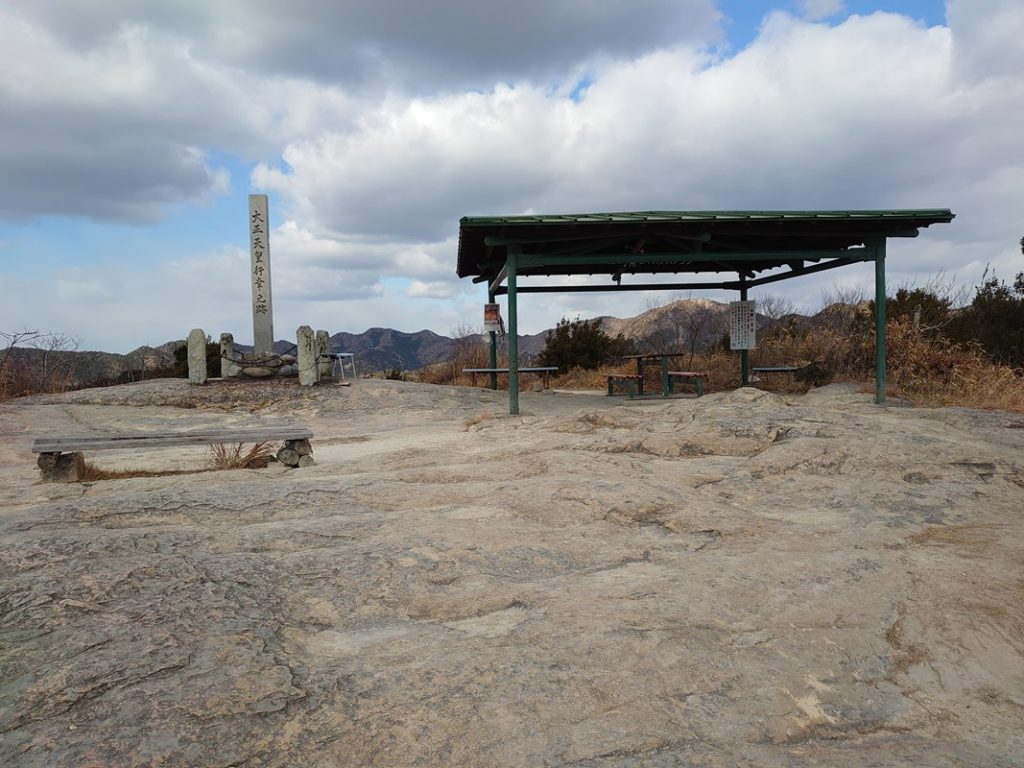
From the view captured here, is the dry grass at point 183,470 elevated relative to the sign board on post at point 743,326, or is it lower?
Answer: lower

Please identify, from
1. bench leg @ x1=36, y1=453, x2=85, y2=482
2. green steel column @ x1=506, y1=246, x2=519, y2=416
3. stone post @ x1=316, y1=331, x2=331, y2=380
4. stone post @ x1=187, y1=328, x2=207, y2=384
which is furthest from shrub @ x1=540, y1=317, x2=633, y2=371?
bench leg @ x1=36, y1=453, x2=85, y2=482

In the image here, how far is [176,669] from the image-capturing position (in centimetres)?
237

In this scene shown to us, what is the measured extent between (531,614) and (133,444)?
17.3 feet

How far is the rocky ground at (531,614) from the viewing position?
209 centimetres

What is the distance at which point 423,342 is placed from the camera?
56.2m

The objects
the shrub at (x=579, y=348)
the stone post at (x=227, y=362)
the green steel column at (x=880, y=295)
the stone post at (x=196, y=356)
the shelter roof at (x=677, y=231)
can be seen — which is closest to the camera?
the shelter roof at (x=677, y=231)

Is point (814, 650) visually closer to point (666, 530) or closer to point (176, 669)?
point (666, 530)

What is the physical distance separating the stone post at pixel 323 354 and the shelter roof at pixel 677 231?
3700mm

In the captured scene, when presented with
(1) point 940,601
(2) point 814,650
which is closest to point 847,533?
(1) point 940,601

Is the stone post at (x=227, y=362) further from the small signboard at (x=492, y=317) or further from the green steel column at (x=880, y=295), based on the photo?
the green steel column at (x=880, y=295)

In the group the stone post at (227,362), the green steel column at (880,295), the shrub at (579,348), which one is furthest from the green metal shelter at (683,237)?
the shrub at (579,348)

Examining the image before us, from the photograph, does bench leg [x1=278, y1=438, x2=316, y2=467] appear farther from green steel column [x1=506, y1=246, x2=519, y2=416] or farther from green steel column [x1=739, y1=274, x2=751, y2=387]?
green steel column [x1=739, y1=274, x2=751, y2=387]

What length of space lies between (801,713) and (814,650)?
1.57 ft

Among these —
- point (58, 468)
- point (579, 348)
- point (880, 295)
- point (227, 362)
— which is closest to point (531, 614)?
point (58, 468)
